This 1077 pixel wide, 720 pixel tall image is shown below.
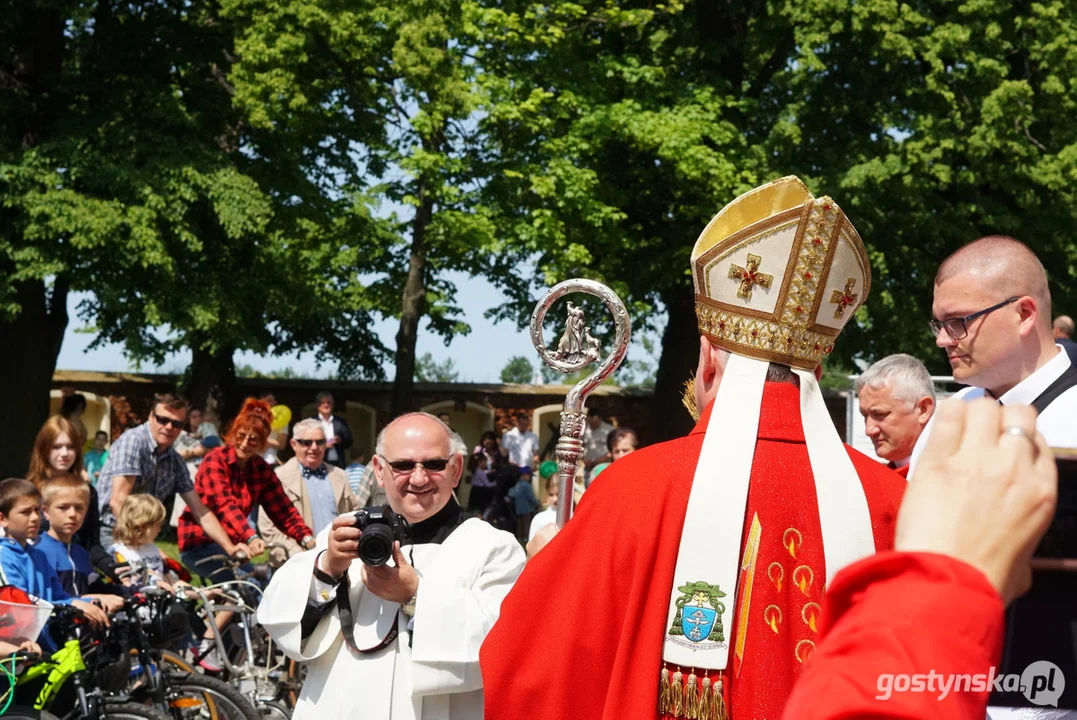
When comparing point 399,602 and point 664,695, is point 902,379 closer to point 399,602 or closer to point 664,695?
point 399,602

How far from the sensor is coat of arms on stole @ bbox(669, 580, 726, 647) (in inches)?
104

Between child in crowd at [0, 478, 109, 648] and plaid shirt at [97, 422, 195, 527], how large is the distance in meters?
2.07

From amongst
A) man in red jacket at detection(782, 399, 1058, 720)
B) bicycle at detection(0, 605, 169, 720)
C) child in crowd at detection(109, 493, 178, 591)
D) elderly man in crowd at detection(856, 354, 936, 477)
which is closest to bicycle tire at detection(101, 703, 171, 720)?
bicycle at detection(0, 605, 169, 720)

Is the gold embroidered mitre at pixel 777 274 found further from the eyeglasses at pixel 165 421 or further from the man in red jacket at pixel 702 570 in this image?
the eyeglasses at pixel 165 421

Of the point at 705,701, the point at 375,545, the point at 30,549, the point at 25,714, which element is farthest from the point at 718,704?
the point at 30,549

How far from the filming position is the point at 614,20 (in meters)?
18.1

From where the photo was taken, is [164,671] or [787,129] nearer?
[164,671]

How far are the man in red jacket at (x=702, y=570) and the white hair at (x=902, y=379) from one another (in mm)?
2208

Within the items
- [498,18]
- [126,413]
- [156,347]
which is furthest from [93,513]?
[126,413]

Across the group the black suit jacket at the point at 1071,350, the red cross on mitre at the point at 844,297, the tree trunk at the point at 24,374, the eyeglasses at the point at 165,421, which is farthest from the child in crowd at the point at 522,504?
the red cross on mitre at the point at 844,297

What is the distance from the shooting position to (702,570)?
2.68 metres

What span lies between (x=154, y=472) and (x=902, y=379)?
17.1 ft

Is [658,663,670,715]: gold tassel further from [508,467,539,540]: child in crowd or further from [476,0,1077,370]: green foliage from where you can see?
[508,467,539,540]: child in crowd

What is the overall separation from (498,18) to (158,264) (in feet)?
18.2
